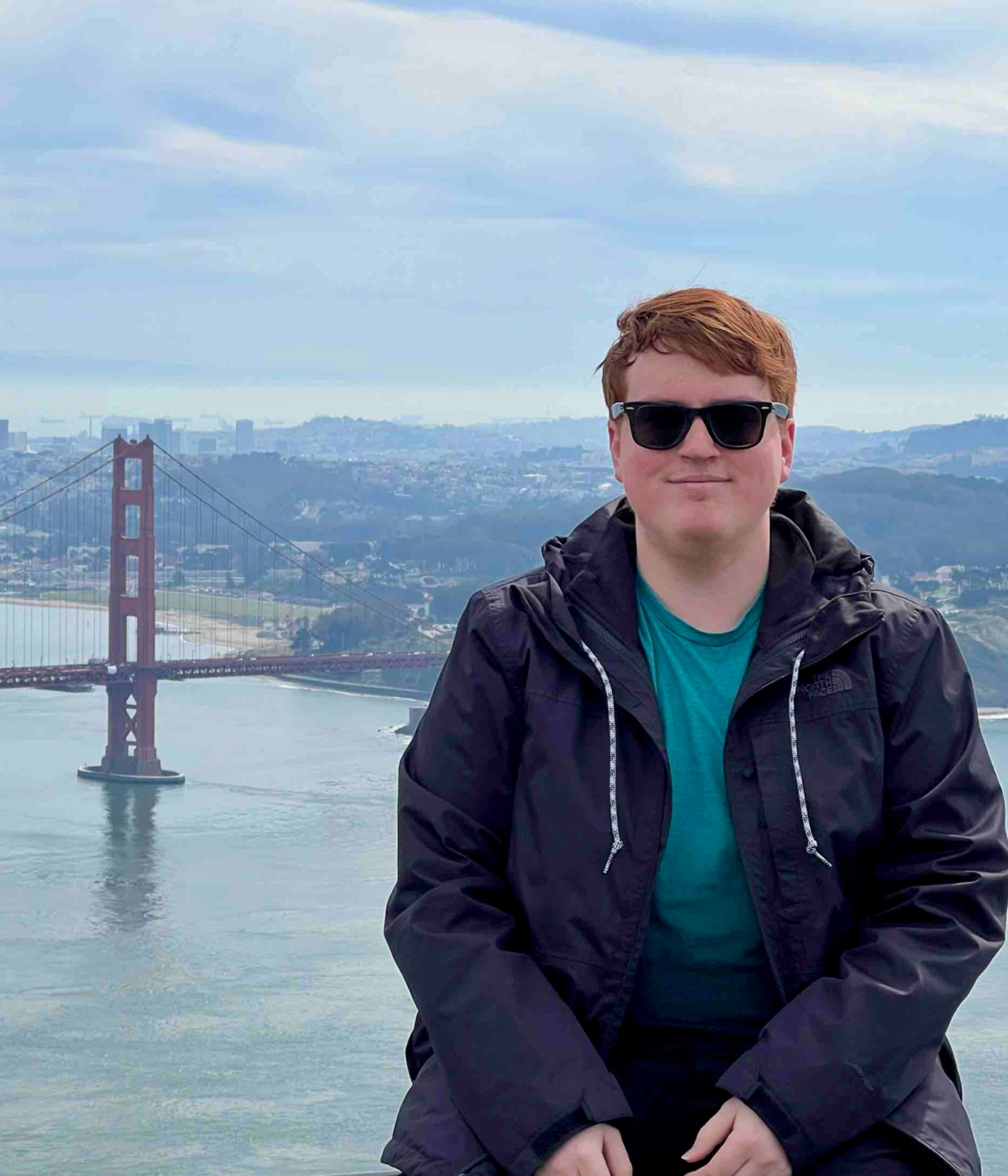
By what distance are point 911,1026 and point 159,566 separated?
2364 centimetres

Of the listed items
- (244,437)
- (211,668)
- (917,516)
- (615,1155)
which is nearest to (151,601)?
(211,668)

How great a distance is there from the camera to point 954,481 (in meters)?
28.9

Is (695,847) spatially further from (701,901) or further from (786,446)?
(786,446)

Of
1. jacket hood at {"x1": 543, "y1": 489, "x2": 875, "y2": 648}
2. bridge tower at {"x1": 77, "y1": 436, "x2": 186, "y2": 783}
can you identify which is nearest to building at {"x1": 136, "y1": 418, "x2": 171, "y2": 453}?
bridge tower at {"x1": 77, "y1": 436, "x2": 186, "y2": 783}

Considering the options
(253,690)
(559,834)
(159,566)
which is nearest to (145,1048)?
(559,834)

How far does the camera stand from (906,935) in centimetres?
80

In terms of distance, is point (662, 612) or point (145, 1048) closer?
point (662, 612)

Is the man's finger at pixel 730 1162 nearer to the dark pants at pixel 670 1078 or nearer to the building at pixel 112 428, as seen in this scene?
the dark pants at pixel 670 1078

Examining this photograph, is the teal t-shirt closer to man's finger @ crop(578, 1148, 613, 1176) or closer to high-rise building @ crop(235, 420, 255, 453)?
man's finger @ crop(578, 1148, 613, 1176)

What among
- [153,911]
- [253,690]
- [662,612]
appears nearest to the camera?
[662,612]

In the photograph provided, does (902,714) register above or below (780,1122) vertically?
above

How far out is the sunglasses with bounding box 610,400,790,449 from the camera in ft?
2.77

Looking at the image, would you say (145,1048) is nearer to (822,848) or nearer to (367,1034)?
(367,1034)

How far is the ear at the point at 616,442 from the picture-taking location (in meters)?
0.88
